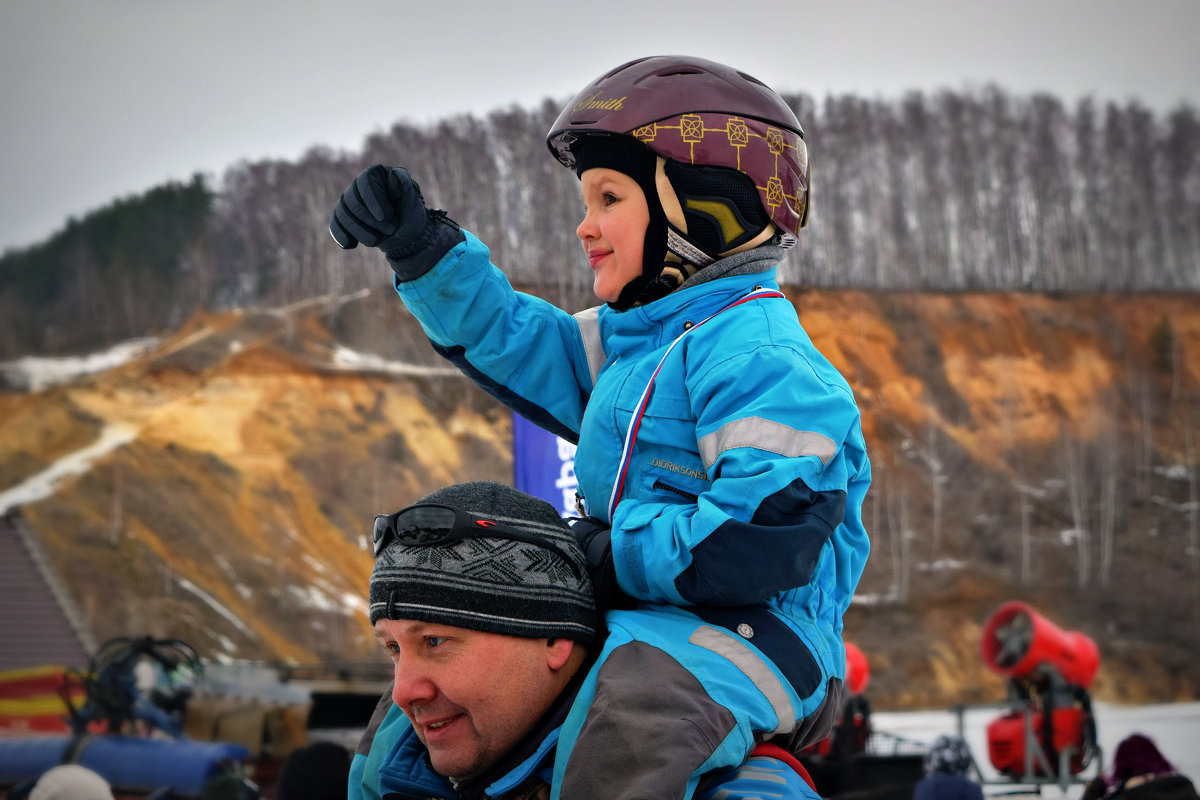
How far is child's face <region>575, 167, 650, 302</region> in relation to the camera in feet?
6.53

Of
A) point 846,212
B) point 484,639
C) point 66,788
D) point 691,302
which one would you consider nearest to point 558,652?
point 484,639

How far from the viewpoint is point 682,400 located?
1.82 metres

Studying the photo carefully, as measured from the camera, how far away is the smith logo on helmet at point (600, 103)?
197 centimetres

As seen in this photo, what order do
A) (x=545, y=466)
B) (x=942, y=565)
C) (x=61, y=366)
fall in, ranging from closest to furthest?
(x=545, y=466), (x=942, y=565), (x=61, y=366)

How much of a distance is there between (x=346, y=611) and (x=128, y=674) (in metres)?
11.1

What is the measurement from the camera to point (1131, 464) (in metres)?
23.4

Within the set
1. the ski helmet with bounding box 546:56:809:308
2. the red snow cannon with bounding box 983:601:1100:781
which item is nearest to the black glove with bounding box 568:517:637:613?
the ski helmet with bounding box 546:56:809:308

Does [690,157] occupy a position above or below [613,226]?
above

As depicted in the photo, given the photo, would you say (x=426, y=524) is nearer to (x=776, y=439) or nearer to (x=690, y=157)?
(x=776, y=439)

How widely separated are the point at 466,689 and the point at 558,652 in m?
0.14

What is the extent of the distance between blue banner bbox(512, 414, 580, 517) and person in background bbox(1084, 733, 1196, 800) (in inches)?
105

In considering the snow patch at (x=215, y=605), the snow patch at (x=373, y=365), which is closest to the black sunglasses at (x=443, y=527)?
the snow patch at (x=215, y=605)

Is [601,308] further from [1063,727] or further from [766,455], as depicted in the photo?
[1063,727]

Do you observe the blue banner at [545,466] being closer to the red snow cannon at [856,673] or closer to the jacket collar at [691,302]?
the jacket collar at [691,302]
